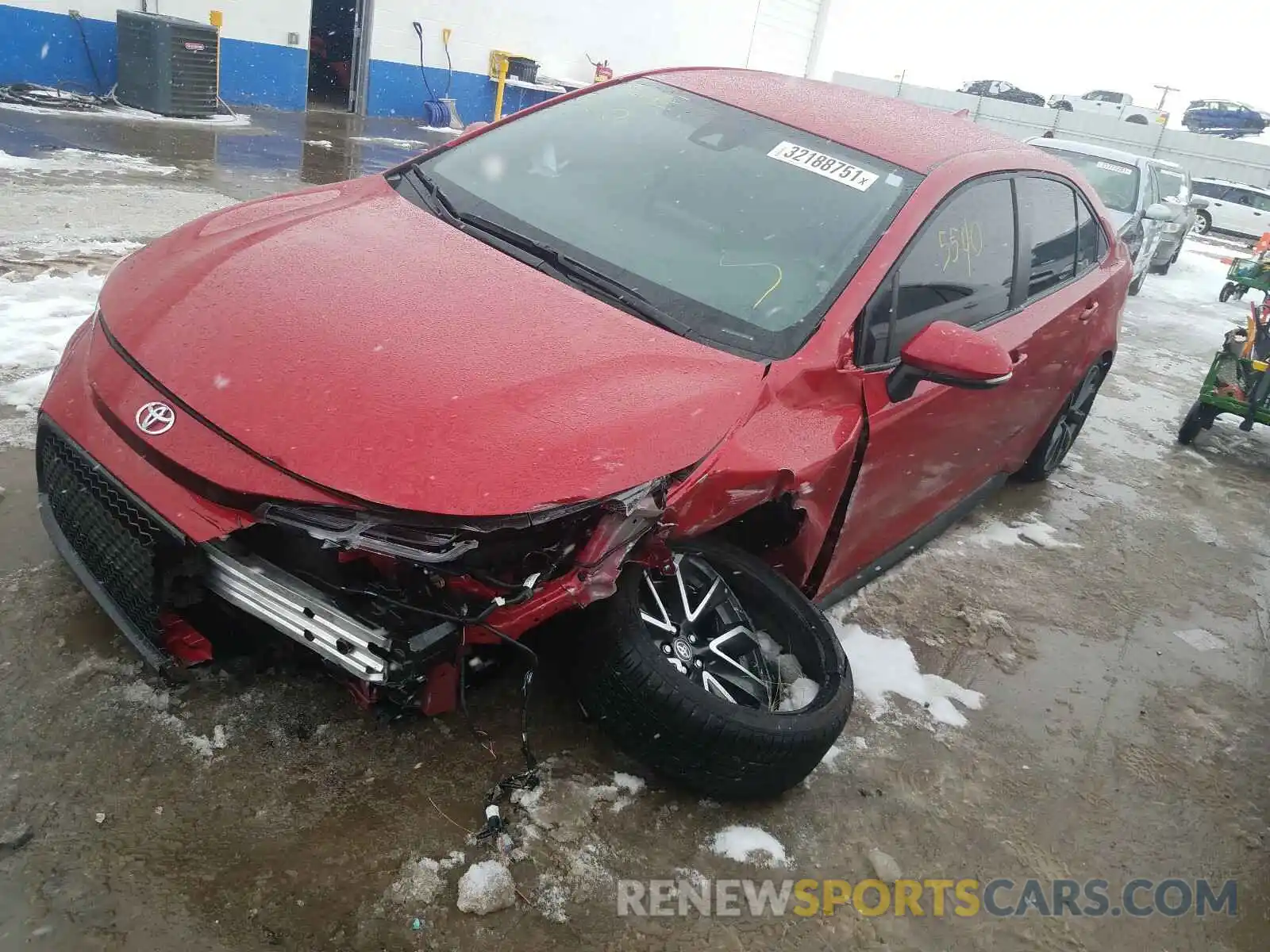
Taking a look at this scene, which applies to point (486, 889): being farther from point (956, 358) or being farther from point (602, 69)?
point (602, 69)

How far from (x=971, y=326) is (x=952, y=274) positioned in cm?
23

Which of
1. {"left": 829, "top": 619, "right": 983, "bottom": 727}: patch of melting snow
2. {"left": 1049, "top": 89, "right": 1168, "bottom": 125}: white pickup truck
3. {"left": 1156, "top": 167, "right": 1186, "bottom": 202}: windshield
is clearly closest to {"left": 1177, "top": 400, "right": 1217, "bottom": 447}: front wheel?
{"left": 829, "top": 619, "right": 983, "bottom": 727}: patch of melting snow

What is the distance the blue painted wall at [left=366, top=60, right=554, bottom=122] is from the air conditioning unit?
3616mm

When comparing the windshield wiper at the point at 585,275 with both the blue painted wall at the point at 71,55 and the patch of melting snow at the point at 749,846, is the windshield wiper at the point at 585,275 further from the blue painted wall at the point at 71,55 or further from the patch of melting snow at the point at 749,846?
the blue painted wall at the point at 71,55

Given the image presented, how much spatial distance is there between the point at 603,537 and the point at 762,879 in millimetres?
1004

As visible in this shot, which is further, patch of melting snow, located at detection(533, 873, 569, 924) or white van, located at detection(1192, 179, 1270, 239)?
white van, located at detection(1192, 179, 1270, 239)

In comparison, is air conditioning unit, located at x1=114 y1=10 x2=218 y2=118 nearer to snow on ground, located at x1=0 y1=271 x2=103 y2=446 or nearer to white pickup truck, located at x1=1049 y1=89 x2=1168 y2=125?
snow on ground, located at x1=0 y1=271 x2=103 y2=446

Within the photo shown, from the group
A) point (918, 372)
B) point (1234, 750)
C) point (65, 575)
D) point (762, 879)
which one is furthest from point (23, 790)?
point (1234, 750)

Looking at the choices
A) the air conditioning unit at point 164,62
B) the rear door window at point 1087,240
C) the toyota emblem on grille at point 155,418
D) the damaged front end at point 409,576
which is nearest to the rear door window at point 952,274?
the rear door window at point 1087,240

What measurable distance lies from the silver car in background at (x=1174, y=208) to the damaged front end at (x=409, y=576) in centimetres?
1284

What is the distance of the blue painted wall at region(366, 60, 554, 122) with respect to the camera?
47.4 ft

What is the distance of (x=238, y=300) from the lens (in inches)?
91.8

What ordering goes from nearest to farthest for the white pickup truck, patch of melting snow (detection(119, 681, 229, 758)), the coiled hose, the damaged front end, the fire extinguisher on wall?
the damaged front end < patch of melting snow (detection(119, 681, 229, 758)) < the coiled hose < the fire extinguisher on wall < the white pickup truck

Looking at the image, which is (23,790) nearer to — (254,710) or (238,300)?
(254,710)
